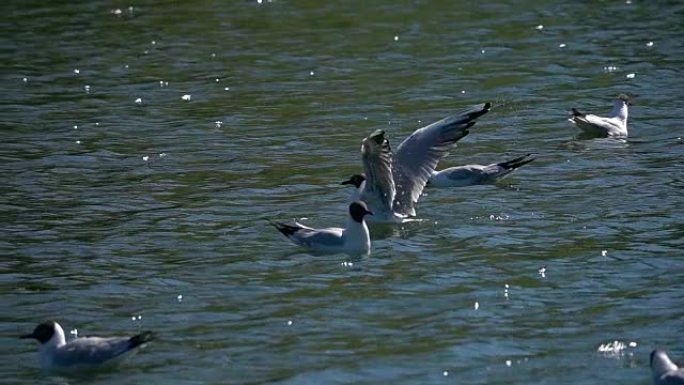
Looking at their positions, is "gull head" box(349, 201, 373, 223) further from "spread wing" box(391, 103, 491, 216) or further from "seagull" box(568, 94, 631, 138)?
"seagull" box(568, 94, 631, 138)

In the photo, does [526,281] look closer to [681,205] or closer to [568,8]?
[681,205]

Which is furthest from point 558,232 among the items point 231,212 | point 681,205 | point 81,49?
point 81,49

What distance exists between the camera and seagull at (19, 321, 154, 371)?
1123cm

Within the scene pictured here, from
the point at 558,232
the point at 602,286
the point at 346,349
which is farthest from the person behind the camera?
the point at 558,232

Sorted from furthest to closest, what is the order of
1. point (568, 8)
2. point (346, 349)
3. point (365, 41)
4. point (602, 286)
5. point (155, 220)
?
point (568, 8)
point (365, 41)
point (155, 220)
point (602, 286)
point (346, 349)

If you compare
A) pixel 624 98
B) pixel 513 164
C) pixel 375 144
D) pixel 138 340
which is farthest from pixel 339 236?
pixel 624 98

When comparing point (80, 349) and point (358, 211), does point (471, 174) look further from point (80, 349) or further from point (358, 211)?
point (80, 349)

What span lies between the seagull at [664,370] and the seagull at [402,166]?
513 cm

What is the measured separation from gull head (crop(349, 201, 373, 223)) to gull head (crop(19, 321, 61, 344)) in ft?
12.2

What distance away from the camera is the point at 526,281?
43.1 feet

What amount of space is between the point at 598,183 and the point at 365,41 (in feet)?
33.6

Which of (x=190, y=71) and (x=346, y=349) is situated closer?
(x=346, y=349)

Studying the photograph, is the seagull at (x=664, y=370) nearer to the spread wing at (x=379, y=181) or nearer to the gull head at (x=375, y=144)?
the gull head at (x=375, y=144)

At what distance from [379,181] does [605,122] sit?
4.46 m
